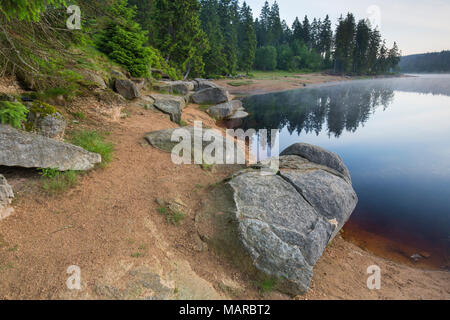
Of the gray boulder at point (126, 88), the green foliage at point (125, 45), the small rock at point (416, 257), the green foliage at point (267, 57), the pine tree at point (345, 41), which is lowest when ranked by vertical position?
the small rock at point (416, 257)

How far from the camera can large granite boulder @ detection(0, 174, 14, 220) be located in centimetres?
427

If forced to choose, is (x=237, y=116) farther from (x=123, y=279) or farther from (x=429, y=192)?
(x=123, y=279)

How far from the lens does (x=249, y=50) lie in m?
56.9

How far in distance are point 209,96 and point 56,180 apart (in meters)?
21.1

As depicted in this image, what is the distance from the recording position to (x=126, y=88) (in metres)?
12.1

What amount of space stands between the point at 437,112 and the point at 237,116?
2348cm

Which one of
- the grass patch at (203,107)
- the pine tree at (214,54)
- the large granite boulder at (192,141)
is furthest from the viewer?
the pine tree at (214,54)

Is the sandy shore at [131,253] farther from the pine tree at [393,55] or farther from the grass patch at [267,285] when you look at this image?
the pine tree at [393,55]

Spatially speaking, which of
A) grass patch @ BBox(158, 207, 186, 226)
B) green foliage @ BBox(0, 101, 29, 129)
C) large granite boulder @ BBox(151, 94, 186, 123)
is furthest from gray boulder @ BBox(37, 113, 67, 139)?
large granite boulder @ BBox(151, 94, 186, 123)

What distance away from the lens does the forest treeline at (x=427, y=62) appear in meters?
125

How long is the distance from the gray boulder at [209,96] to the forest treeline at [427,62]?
142 m

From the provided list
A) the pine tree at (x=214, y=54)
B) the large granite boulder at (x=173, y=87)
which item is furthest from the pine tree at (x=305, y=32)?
the large granite boulder at (x=173, y=87)

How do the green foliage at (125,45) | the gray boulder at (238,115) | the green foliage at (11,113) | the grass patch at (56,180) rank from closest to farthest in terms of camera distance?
1. the green foliage at (11,113)
2. the grass patch at (56,180)
3. the green foliage at (125,45)
4. the gray boulder at (238,115)
